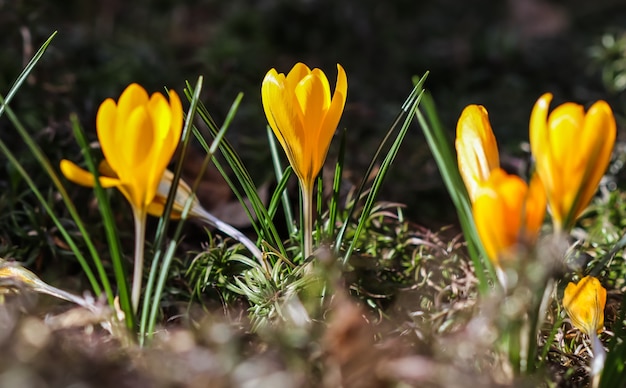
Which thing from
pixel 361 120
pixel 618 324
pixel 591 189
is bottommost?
pixel 361 120

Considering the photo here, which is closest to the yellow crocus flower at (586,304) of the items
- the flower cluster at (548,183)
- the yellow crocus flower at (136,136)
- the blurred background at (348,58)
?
the flower cluster at (548,183)

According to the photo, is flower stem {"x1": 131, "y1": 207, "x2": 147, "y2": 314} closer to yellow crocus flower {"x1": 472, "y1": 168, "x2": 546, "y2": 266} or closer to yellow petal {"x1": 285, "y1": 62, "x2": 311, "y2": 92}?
yellow petal {"x1": 285, "y1": 62, "x2": 311, "y2": 92}

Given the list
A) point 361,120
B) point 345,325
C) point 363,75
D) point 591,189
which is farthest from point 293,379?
point 363,75

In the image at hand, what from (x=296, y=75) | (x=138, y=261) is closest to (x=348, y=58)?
(x=296, y=75)

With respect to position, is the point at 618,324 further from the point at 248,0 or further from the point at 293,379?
the point at 248,0

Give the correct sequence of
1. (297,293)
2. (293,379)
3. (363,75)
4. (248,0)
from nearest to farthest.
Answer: (293,379), (297,293), (363,75), (248,0)

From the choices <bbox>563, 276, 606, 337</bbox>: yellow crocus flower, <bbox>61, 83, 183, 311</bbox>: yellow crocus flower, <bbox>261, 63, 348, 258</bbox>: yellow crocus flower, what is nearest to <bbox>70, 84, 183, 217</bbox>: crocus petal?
<bbox>61, 83, 183, 311</bbox>: yellow crocus flower
